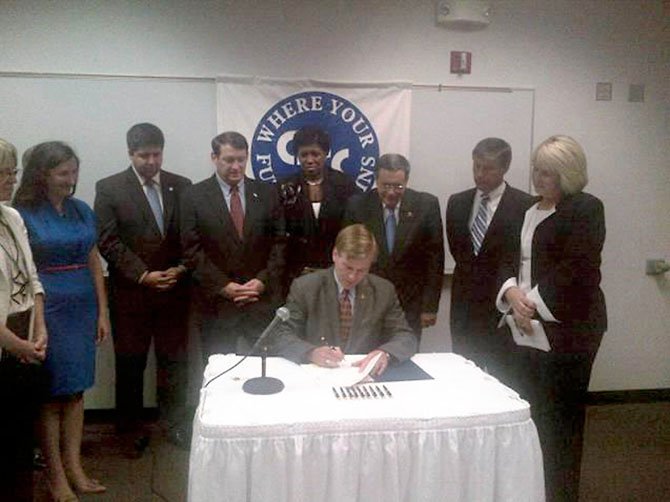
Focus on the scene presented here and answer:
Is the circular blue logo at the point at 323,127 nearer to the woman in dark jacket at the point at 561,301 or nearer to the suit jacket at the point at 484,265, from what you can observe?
the suit jacket at the point at 484,265

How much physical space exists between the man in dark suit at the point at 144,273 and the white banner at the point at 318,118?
526 millimetres

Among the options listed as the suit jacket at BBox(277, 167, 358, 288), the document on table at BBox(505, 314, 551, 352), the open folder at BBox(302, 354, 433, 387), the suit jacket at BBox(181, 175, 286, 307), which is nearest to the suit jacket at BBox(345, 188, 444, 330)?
the suit jacket at BBox(277, 167, 358, 288)

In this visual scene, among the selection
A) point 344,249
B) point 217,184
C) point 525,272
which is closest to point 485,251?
point 525,272

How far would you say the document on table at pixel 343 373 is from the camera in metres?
1.99


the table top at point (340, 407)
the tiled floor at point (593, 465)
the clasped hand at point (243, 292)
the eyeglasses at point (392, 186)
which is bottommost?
the tiled floor at point (593, 465)

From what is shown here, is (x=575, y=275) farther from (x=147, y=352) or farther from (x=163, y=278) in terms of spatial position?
(x=147, y=352)

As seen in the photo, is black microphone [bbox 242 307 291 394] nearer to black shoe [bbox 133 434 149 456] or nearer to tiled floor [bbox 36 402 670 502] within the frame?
tiled floor [bbox 36 402 670 502]

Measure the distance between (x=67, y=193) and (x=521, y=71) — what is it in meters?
2.74

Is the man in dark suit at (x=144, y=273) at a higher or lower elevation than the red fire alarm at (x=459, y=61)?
lower

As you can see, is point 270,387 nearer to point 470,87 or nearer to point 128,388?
point 128,388

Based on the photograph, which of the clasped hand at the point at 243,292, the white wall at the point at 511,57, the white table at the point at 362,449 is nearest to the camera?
the white table at the point at 362,449

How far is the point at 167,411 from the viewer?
3340 mm

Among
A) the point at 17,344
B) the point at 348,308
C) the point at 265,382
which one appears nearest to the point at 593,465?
the point at 348,308

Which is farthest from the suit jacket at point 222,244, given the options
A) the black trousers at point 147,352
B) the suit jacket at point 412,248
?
the suit jacket at point 412,248
